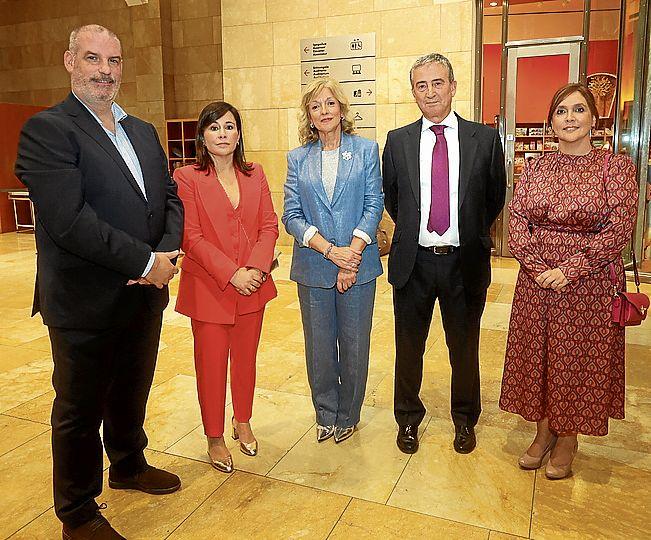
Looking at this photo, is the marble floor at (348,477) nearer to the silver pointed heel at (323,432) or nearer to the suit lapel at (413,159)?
the silver pointed heel at (323,432)

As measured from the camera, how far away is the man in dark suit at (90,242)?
2.08 m

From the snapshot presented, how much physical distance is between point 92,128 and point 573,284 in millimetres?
2081

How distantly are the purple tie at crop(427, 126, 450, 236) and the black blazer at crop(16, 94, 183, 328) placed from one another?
123cm

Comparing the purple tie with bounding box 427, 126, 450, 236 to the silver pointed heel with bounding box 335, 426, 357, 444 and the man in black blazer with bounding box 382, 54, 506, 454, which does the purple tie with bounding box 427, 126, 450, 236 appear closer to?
the man in black blazer with bounding box 382, 54, 506, 454

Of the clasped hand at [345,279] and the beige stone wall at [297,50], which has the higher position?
the beige stone wall at [297,50]

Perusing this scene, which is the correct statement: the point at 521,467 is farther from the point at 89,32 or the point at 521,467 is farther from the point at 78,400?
the point at 89,32

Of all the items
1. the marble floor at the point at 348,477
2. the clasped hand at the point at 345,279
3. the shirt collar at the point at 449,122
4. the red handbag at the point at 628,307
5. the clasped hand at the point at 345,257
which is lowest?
the marble floor at the point at 348,477

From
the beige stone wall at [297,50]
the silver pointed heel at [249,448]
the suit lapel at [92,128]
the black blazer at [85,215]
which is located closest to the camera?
the black blazer at [85,215]

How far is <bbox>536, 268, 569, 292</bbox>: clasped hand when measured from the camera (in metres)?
2.57

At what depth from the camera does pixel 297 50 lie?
8.65m

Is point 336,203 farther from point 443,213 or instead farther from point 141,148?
point 141,148

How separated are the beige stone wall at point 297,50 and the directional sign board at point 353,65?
0.10 metres

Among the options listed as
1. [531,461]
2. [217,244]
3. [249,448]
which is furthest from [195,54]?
[531,461]

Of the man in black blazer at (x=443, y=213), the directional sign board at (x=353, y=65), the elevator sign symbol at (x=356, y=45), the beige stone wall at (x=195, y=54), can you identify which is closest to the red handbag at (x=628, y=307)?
the man in black blazer at (x=443, y=213)
